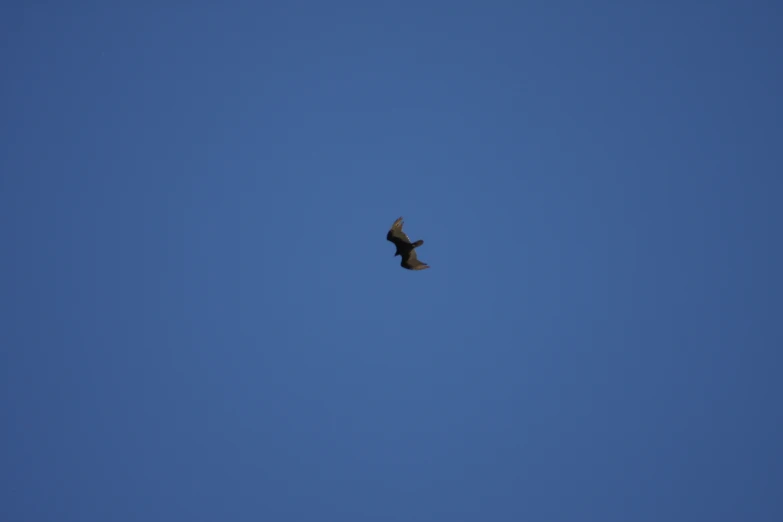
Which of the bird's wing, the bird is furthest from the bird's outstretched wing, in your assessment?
the bird's wing

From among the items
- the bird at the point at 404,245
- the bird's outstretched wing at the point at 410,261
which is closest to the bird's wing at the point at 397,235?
the bird at the point at 404,245

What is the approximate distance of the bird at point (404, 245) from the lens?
64.2 ft

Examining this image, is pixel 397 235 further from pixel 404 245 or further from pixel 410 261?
pixel 410 261

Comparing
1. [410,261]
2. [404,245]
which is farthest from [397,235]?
[410,261]

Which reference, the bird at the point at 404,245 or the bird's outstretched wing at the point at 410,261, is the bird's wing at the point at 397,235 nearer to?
the bird at the point at 404,245

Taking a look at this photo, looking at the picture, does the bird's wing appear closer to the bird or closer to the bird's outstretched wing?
the bird

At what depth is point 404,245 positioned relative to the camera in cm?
2020

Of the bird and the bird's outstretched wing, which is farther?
the bird's outstretched wing

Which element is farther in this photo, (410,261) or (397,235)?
(410,261)

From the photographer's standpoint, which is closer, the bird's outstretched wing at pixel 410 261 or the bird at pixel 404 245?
the bird at pixel 404 245

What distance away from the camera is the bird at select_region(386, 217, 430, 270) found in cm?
1956

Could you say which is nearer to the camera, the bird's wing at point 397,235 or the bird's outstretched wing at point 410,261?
the bird's wing at point 397,235

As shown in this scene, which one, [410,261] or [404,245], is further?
[410,261]

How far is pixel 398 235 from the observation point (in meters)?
19.6
